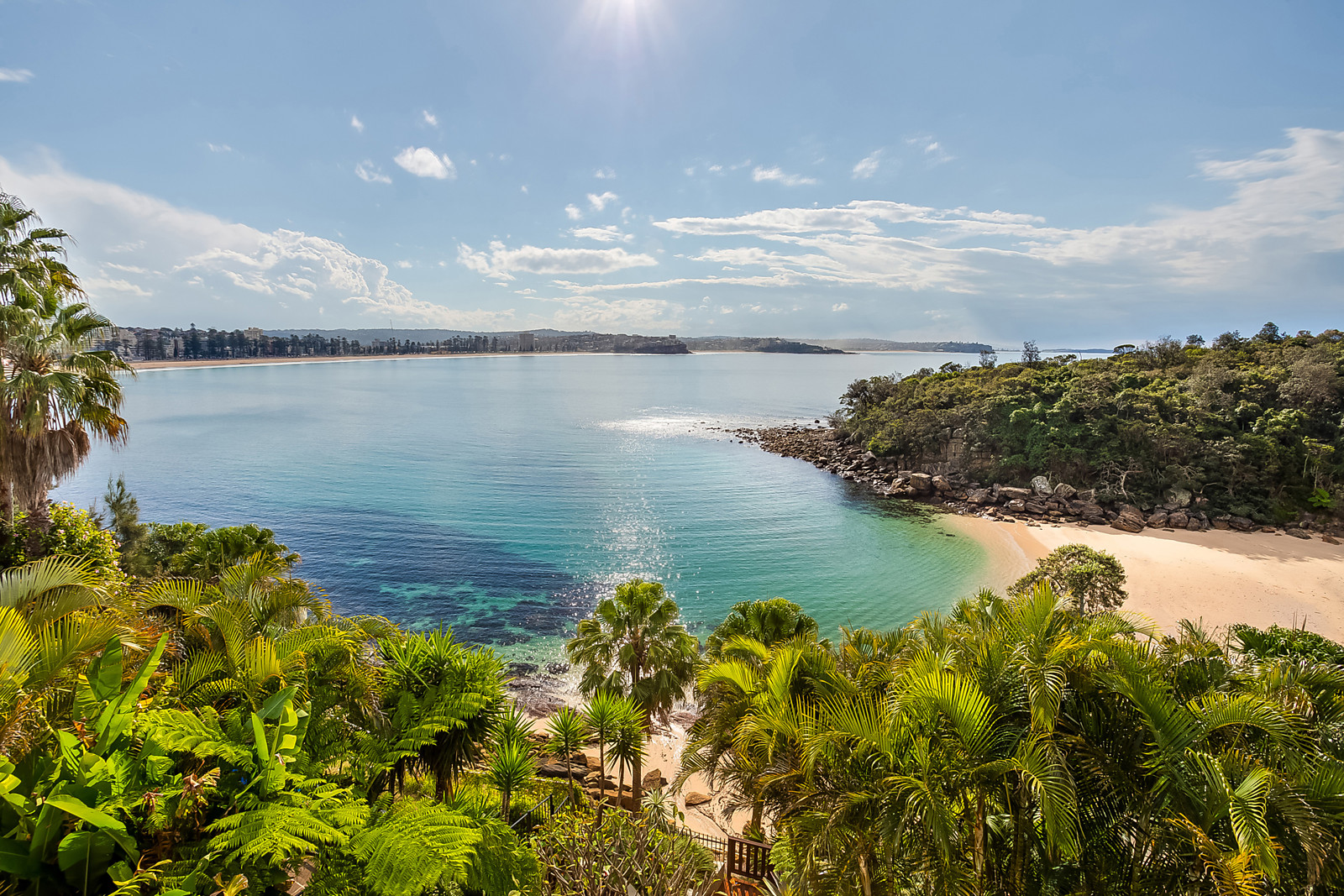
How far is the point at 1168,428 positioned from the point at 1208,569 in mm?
16786

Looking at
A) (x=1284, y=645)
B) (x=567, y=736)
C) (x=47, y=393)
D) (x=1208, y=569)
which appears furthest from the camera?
(x=1208, y=569)

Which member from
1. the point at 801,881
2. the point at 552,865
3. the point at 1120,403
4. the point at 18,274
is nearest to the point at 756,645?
the point at 801,881

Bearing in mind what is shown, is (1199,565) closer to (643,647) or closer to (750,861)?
(643,647)

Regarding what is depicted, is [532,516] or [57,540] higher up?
[57,540]

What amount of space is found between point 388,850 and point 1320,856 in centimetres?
798

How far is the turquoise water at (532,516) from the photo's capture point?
2911 centimetres

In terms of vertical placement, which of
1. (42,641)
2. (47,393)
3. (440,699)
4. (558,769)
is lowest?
(558,769)

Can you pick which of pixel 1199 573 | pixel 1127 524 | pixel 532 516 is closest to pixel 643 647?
pixel 532 516

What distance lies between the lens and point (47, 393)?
12938 millimetres

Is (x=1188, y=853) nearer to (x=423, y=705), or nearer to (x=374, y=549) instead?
(x=423, y=705)

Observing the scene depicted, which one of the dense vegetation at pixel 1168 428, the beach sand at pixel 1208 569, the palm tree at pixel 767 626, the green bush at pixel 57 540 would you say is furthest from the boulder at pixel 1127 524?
the green bush at pixel 57 540

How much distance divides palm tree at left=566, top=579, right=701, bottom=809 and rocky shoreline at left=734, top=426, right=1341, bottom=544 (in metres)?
36.7

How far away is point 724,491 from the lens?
164 feet

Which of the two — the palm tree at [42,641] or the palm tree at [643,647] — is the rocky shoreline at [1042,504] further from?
the palm tree at [42,641]
